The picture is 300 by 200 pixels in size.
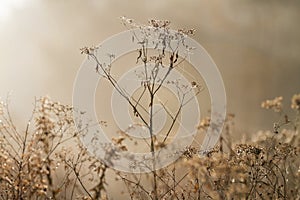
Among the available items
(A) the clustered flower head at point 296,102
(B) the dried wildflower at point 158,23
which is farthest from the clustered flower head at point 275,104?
(B) the dried wildflower at point 158,23

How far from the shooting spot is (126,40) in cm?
815

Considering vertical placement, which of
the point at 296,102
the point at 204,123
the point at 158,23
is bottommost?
the point at 204,123

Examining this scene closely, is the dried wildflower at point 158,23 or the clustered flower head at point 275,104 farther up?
the dried wildflower at point 158,23

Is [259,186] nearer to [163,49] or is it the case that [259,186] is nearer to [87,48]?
[163,49]

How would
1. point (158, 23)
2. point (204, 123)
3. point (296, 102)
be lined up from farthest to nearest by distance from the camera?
point (158, 23)
point (204, 123)
point (296, 102)

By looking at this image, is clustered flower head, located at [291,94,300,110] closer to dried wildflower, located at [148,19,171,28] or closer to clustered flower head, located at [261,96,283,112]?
clustered flower head, located at [261,96,283,112]

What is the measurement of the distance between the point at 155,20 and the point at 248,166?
2.55m

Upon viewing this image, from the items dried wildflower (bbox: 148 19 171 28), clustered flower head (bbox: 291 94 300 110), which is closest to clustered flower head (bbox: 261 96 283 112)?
clustered flower head (bbox: 291 94 300 110)

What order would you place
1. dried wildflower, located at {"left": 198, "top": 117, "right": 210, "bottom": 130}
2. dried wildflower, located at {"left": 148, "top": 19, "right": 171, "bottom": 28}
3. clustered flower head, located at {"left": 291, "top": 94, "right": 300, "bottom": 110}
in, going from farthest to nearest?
dried wildflower, located at {"left": 148, "top": 19, "right": 171, "bottom": 28} → dried wildflower, located at {"left": 198, "top": 117, "right": 210, "bottom": 130} → clustered flower head, located at {"left": 291, "top": 94, "right": 300, "bottom": 110}

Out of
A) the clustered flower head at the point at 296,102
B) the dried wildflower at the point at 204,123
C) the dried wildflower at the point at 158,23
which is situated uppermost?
the dried wildflower at the point at 158,23

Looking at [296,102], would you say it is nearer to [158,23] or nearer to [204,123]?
[204,123]

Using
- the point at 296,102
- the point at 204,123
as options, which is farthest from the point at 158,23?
the point at 296,102

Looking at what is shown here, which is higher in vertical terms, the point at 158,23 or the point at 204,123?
the point at 158,23

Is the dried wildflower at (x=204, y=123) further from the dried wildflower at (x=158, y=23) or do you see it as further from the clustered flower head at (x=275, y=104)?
the dried wildflower at (x=158, y=23)
